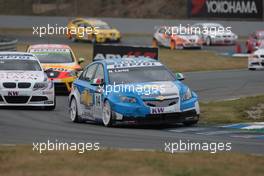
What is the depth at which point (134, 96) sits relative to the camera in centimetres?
1648

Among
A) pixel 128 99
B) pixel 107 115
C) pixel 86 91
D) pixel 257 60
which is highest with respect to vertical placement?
pixel 128 99

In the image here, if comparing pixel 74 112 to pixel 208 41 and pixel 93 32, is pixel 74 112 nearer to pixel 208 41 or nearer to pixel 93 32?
pixel 93 32

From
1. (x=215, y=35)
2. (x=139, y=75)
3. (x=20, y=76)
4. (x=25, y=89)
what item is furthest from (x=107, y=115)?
(x=215, y=35)

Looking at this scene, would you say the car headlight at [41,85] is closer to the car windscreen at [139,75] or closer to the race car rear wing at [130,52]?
the car windscreen at [139,75]

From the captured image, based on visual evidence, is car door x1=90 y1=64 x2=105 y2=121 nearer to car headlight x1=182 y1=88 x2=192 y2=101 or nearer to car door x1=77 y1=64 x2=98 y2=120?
car door x1=77 y1=64 x2=98 y2=120

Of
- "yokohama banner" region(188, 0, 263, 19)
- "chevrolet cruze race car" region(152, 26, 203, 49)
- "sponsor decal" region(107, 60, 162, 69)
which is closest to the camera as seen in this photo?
"sponsor decal" region(107, 60, 162, 69)

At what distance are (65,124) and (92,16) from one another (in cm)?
5071

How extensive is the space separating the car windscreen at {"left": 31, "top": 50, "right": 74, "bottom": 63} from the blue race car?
8.15 m

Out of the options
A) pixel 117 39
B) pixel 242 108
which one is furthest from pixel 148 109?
pixel 117 39

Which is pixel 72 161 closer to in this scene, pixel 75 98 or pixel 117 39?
pixel 75 98

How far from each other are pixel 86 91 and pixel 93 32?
3501 cm

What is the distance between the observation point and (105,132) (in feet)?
51.1

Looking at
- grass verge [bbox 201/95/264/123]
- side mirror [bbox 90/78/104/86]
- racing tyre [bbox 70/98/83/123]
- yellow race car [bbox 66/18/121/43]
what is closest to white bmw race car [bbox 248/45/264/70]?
grass verge [bbox 201/95/264/123]

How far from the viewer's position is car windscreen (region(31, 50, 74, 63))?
26500 millimetres
